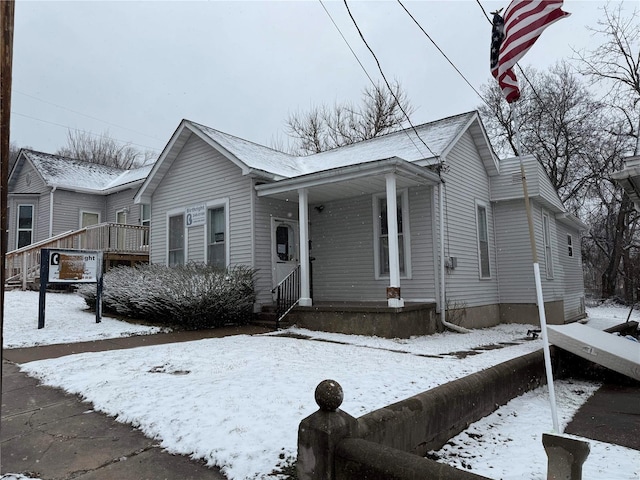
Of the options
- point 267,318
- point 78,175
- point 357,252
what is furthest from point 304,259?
point 78,175

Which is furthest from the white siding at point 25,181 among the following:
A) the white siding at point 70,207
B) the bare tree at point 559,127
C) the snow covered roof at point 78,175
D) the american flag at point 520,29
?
the bare tree at point 559,127

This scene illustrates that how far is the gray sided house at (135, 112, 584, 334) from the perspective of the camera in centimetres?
991

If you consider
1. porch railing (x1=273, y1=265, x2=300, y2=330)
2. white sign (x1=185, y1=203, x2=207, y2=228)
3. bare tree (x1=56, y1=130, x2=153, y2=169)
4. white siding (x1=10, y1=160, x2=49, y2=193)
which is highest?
bare tree (x1=56, y1=130, x2=153, y2=169)

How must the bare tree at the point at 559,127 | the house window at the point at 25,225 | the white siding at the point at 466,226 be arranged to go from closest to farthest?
1. the white siding at the point at 466,226
2. the house window at the point at 25,225
3. the bare tree at the point at 559,127

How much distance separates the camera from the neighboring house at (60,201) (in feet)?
60.6

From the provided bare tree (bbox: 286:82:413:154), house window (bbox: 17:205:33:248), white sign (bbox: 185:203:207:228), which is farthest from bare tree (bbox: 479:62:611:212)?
house window (bbox: 17:205:33:248)

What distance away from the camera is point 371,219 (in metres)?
10.8

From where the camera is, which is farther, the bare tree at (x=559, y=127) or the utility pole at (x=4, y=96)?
the bare tree at (x=559, y=127)

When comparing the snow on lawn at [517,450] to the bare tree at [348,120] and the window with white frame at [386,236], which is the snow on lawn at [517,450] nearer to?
the window with white frame at [386,236]

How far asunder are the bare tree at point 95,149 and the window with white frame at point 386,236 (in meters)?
35.2

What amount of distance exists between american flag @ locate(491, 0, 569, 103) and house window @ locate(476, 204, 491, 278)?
324 inches

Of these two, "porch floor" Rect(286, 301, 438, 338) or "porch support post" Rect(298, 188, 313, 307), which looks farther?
"porch support post" Rect(298, 188, 313, 307)

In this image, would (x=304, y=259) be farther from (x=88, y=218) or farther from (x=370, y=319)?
(x=88, y=218)

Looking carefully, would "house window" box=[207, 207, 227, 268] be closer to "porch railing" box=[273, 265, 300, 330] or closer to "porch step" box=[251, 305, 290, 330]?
"porch step" box=[251, 305, 290, 330]
